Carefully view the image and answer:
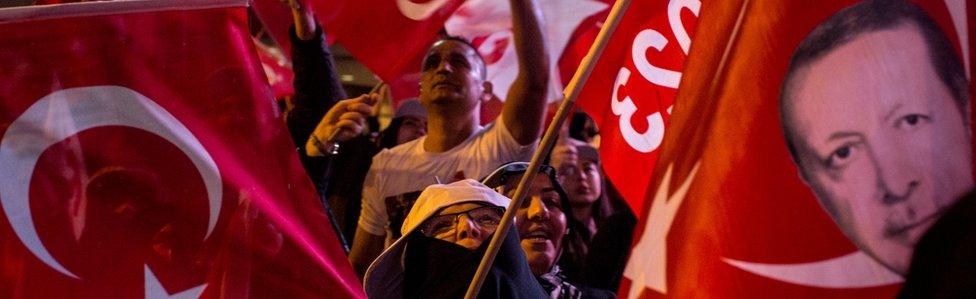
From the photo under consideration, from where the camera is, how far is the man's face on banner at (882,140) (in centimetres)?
218

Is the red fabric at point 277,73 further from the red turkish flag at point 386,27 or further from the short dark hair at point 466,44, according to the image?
the short dark hair at point 466,44

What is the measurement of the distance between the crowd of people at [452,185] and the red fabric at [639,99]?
292mm

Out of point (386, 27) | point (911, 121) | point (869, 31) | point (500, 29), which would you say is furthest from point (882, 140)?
point (386, 27)

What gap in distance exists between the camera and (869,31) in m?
2.27

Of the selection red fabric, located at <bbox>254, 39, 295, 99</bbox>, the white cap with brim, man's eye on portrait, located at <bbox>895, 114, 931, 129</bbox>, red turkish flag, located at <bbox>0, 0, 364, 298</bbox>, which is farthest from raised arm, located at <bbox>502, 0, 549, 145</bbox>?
red fabric, located at <bbox>254, 39, 295, 99</bbox>

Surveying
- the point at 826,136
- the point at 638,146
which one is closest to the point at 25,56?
the point at 638,146

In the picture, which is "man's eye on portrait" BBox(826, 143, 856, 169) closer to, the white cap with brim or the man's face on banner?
the man's face on banner

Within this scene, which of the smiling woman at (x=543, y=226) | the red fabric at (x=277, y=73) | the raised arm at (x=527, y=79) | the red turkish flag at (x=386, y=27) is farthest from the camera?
the red fabric at (x=277, y=73)

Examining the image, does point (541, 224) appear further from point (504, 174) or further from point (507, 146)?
point (507, 146)

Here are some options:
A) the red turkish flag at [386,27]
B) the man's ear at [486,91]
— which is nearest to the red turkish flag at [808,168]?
the man's ear at [486,91]

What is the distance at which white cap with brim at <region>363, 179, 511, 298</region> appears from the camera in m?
3.31

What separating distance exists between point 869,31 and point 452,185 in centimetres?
150

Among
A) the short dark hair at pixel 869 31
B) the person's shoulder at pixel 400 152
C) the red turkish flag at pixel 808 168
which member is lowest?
the person's shoulder at pixel 400 152

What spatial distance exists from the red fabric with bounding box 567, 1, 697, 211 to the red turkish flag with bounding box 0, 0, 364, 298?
853 mm
